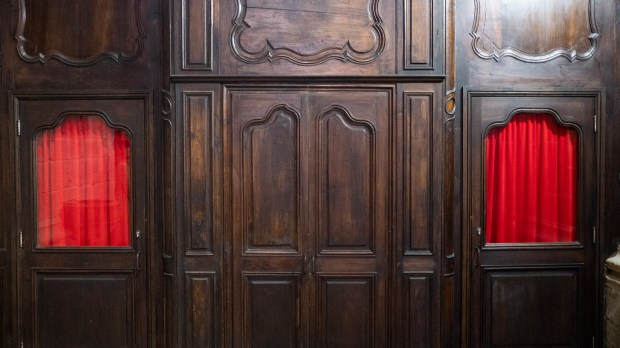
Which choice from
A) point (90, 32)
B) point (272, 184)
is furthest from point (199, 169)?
point (90, 32)

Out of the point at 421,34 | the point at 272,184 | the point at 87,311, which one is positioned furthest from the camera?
the point at 87,311

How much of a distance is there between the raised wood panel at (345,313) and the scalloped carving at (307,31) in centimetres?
159

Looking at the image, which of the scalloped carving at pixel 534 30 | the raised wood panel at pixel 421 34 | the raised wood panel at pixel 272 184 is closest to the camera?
the raised wood panel at pixel 421 34

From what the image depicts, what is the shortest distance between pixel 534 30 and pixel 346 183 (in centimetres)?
181

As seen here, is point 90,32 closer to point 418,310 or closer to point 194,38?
point 194,38

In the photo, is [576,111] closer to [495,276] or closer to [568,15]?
[568,15]

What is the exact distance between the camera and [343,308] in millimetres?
3701

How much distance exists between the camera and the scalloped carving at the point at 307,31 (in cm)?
361

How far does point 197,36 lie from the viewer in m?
3.59

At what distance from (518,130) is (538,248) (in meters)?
0.90

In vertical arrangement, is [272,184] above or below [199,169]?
below

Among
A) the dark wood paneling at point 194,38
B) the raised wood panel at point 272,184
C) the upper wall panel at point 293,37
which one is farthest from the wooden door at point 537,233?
the dark wood paneling at point 194,38

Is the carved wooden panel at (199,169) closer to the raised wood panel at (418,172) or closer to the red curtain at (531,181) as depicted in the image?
the raised wood panel at (418,172)

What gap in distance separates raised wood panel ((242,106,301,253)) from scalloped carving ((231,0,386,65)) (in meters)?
0.44
